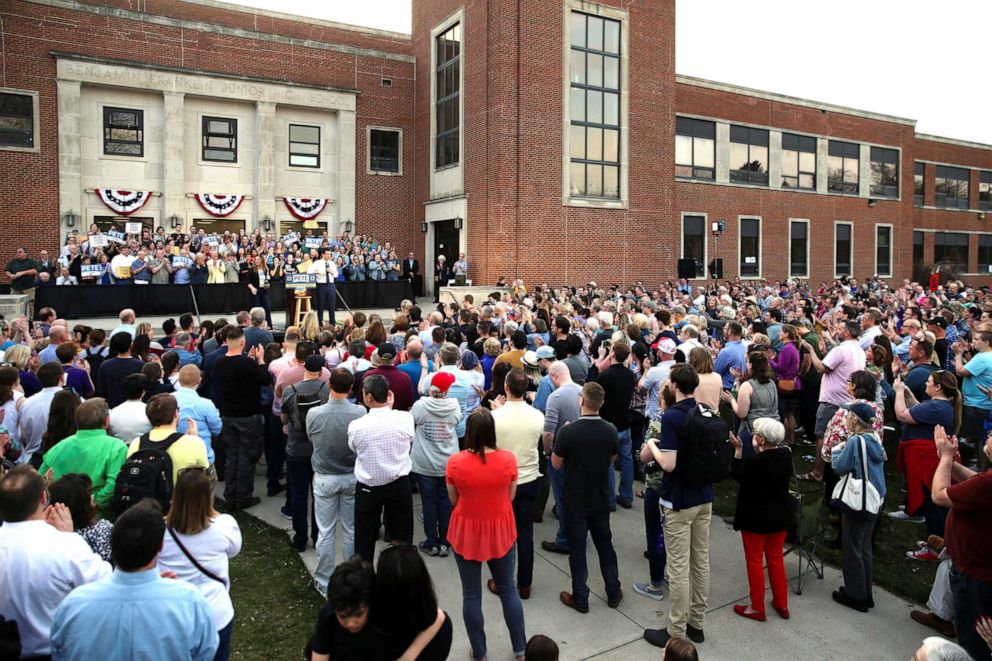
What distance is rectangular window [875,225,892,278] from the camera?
127ft

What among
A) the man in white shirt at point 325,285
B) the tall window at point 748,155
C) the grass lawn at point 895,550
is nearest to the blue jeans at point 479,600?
the grass lawn at point 895,550

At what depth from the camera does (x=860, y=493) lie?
5555 millimetres

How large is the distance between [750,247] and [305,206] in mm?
21703

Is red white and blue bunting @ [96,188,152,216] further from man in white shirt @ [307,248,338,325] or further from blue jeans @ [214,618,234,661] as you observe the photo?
blue jeans @ [214,618,234,661]

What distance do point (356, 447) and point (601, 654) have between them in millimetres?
2491

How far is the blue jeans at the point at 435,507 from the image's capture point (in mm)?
6492

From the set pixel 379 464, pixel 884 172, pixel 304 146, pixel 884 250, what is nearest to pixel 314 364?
pixel 379 464

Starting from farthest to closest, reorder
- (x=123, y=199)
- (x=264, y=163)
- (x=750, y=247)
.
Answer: (x=750, y=247), (x=264, y=163), (x=123, y=199)

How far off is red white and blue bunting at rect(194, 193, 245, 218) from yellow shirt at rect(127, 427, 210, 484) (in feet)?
Answer: 72.4

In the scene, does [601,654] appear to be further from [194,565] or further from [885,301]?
[885,301]

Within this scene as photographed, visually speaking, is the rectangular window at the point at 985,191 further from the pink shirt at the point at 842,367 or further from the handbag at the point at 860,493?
the handbag at the point at 860,493

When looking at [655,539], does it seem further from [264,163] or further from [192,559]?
[264,163]

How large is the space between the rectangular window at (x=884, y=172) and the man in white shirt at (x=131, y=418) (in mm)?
41426

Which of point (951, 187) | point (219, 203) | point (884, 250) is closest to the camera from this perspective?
point (219, 203)
